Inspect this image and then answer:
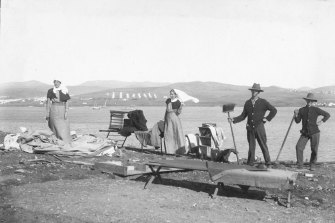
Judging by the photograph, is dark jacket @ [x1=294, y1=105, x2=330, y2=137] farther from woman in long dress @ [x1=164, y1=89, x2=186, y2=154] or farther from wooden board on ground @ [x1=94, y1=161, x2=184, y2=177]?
wooden board on ground @ [x1=94, y1=161, x2=184, y2=177]

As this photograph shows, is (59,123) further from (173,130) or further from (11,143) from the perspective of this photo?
(173,130)

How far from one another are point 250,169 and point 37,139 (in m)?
6.61

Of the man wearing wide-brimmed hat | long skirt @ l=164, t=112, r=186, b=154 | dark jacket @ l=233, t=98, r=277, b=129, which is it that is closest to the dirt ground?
the man wearing wide-brimmed hat

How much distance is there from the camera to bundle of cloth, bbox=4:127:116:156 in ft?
37.7

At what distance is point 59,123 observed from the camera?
40.3 ft

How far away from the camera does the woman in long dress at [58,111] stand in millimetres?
12211

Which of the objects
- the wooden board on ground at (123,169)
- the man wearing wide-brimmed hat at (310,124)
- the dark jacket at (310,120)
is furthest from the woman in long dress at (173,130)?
the dark jacket at (310,120)

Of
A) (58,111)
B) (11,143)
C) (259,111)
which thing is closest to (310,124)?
(259,111)

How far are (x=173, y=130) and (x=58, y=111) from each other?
3.32 meters

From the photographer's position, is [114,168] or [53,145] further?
[53,145]

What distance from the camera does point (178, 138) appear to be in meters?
12.9

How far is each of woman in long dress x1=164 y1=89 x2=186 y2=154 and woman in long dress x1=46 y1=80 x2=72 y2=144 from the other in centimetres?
280

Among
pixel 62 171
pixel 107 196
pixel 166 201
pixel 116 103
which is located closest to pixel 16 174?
pixel 62 171

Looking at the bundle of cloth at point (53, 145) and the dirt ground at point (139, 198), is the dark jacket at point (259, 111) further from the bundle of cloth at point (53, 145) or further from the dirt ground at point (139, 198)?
the bundle of cloth at point (53, 145)
